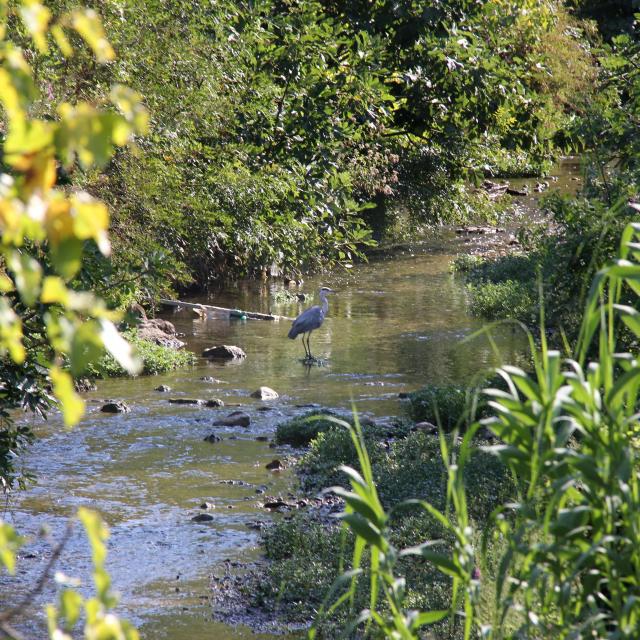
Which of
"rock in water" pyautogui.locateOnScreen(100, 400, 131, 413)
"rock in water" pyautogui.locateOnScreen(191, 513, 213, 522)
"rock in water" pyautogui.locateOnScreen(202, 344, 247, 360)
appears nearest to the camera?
"rock in water" pyautogui.locateOnScreen(191, 513, 213, 522)

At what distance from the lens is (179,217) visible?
13.6m

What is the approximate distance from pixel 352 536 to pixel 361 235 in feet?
21.6

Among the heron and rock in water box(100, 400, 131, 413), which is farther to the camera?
the heron

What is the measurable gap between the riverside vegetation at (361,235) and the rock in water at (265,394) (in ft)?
6.23

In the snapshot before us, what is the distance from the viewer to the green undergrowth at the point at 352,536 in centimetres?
553

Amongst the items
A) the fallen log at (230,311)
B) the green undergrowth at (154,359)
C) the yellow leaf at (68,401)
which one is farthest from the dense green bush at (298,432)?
the yellow leaf at (68,401)

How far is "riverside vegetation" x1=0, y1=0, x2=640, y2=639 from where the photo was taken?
170 centimetres

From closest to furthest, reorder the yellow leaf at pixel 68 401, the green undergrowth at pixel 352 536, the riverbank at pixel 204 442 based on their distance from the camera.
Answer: the yellow leaf at pixel 68 401 → the green undergrowth at pixel 352 536 → the riverbank at pixel 204 442

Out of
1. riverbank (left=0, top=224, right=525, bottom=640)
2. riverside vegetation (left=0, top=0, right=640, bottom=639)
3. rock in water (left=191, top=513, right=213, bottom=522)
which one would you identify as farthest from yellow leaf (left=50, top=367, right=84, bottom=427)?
rock in water (left=191, top=513, right=213, bottom=522)

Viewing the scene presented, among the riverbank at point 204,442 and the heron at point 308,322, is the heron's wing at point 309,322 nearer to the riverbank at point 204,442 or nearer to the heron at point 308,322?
the heron at point 308,322

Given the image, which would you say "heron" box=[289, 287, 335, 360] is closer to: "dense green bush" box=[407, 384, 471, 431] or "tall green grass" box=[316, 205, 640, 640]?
"dense green bush" box=[407, 384, 471, 431]

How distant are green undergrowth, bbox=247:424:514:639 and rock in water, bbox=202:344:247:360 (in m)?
5.30

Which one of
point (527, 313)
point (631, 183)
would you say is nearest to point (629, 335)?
point (631, 183)

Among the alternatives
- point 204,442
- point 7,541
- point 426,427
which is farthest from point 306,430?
point 7,541
